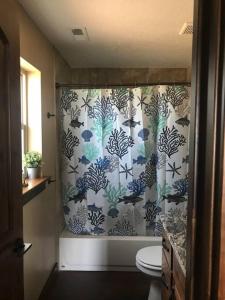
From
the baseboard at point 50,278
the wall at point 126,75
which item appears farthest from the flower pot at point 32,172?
the wall at point 126,75

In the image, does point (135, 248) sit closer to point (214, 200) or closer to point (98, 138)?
point (98, 138)

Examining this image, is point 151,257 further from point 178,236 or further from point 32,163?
point 32,163

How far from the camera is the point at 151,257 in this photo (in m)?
2.19

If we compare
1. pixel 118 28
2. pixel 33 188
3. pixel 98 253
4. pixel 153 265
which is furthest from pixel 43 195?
pixel 118 28

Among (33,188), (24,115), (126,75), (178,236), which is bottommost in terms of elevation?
(178,236)

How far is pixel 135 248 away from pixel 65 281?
0.74 meters

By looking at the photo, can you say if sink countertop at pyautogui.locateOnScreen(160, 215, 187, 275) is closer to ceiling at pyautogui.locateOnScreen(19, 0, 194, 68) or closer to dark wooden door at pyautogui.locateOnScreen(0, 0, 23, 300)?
dark wooden door at pyautogui.locateOnScreen(0, 0, 23, 300)

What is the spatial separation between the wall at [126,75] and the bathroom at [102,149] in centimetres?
10

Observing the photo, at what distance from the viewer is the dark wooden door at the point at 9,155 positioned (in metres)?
1.17

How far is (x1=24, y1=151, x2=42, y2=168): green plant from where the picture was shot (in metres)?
2.19

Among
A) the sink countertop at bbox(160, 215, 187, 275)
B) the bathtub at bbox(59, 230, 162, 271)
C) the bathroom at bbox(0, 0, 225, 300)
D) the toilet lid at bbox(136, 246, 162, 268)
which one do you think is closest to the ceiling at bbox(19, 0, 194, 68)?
the bathroom at bbox(0, 0, 225, 300)

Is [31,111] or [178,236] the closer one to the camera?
[178,236]

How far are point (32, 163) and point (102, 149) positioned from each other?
840 millimetres

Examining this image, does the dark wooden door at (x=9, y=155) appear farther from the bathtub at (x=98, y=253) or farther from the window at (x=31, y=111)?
the bathtub at (x=98, y=253)
